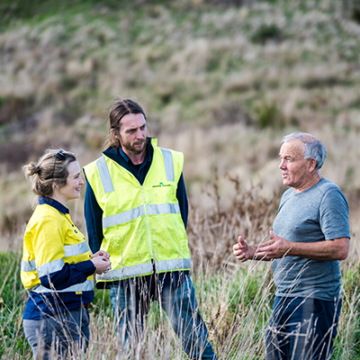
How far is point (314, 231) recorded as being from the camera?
265cm

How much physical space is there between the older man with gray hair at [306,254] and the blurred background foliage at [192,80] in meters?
5.78

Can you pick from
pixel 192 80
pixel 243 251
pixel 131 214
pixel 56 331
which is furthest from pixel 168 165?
pixel 192 80

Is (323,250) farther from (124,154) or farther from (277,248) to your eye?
(124,154)

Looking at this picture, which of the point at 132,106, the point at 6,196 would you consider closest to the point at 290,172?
the point at 132,106

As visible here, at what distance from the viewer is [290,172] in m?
2.73

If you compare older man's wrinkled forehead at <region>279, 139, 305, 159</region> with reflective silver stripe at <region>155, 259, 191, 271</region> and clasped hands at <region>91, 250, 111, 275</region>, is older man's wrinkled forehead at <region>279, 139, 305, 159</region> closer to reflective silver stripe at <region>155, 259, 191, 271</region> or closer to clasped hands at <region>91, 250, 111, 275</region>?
reflective silver stripe at <region>155, 259, 191, 271</region>

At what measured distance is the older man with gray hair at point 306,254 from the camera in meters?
2.53

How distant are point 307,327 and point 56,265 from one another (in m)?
1.54

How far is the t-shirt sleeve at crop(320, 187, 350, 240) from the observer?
250 cm

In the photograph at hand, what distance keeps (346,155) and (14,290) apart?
9574 millimetres

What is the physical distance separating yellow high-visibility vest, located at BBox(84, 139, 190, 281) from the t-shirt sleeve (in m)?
0.99

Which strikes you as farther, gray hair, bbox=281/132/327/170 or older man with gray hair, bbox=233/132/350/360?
gray hair, bbox=281/132/327/170

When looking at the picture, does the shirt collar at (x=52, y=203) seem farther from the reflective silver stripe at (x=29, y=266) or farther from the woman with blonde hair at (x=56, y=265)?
the reflective silver stripe at (x=29, y=266)

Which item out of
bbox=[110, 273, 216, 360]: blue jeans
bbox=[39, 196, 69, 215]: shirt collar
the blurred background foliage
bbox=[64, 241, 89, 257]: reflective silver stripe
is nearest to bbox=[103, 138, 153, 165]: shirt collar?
bbox=[39, 196, 69, 215]: shirt collar
